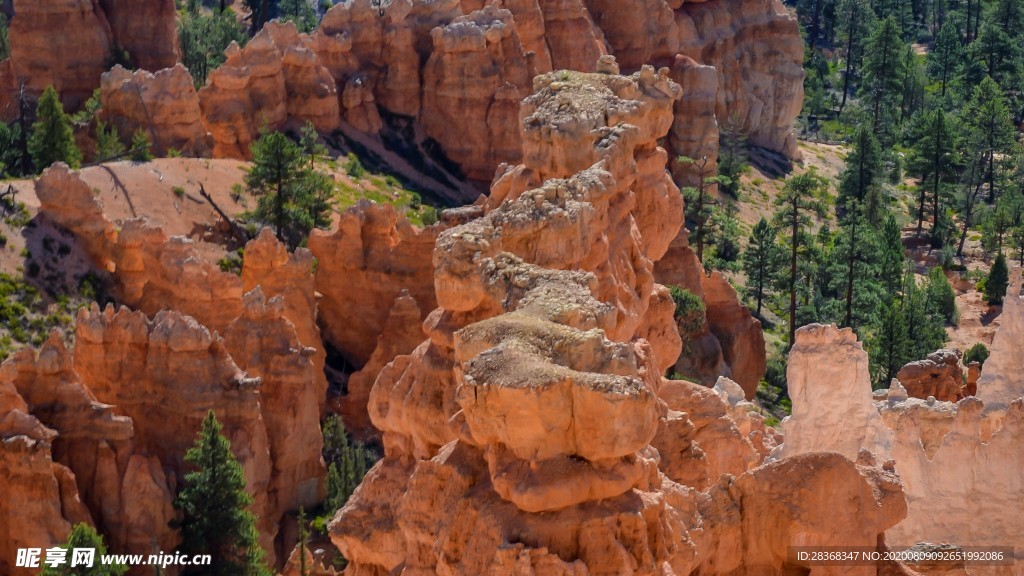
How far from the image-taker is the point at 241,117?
224 feet

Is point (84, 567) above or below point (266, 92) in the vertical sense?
above

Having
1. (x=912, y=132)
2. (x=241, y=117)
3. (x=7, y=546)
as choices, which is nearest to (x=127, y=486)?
(x=7, y=546)

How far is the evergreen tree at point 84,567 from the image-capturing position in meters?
35.4

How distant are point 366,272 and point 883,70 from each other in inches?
1962

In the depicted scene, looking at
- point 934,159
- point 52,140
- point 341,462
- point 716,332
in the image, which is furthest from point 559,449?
point 934,159

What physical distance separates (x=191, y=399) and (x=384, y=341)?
10006 millimetres

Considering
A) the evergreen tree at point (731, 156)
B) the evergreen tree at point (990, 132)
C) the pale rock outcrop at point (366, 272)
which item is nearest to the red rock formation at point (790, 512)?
the pale rock outcrop at point (366, 272)

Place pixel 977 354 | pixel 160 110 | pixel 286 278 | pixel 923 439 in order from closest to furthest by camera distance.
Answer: pixel 923 439
pixel 286 278
pixel 977 354
pixel 160 110

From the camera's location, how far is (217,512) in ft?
133

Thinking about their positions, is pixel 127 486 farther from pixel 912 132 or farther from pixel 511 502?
pixel 912 132

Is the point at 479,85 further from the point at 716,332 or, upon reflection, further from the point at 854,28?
the point at 854,28

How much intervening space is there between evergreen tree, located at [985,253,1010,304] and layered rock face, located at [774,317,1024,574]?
41.4 metres

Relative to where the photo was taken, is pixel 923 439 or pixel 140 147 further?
pixel 140 147

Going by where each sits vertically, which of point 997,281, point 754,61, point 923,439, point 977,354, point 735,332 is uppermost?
point 923,439
